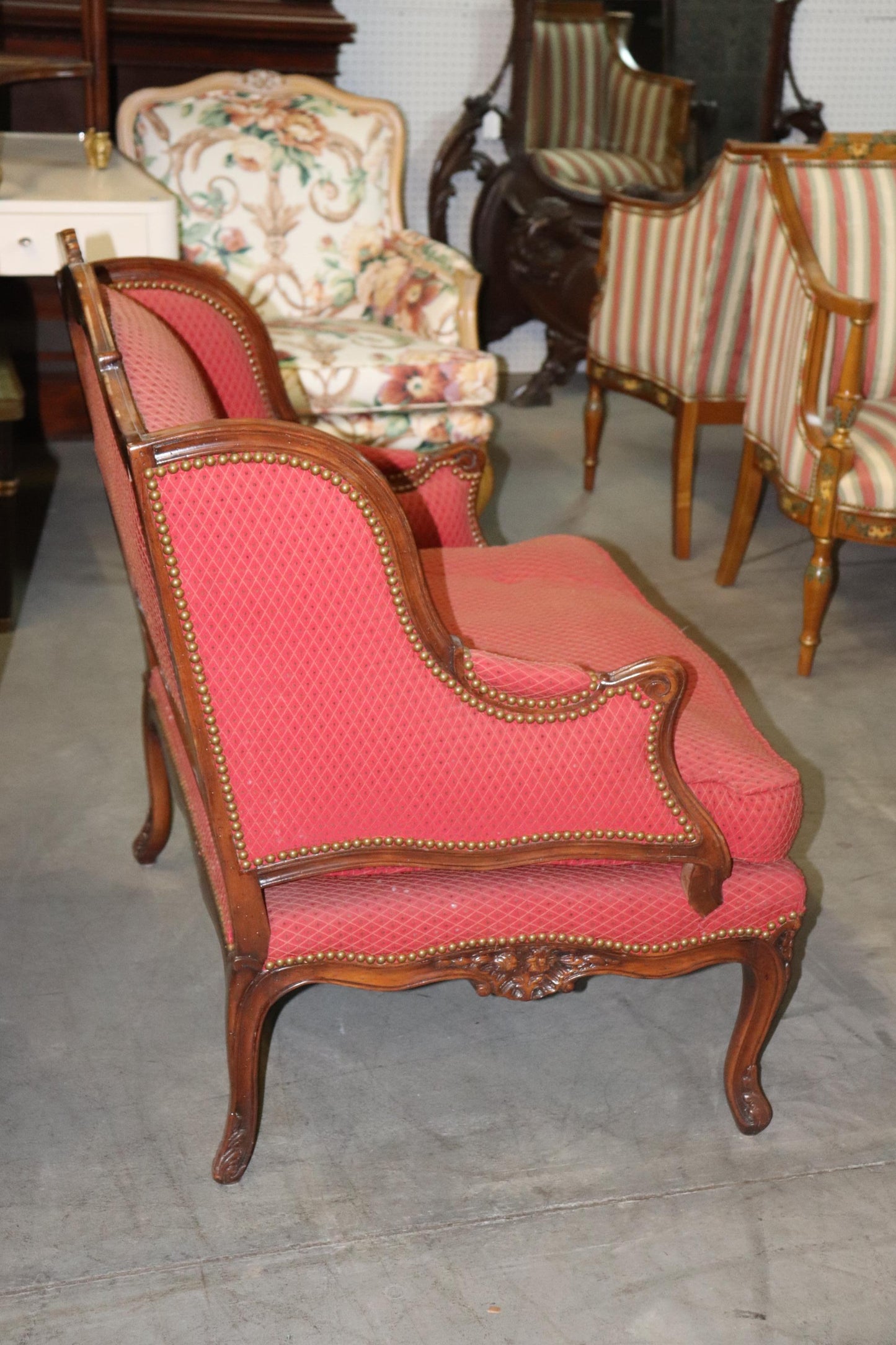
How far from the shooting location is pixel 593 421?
409cm

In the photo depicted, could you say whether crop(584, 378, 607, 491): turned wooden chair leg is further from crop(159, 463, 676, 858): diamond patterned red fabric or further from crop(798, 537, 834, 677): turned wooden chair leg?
crop(159, 463, 676, 858): diamond patterned red fabric

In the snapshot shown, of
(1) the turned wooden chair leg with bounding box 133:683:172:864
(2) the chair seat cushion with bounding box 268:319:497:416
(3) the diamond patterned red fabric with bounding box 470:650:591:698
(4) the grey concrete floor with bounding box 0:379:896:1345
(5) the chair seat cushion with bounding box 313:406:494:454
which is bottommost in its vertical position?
(4) the grey concrete floor with bounding box 0:379:896:1345

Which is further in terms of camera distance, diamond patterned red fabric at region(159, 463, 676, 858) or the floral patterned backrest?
the floral patterned backrest

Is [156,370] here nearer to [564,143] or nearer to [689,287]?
[689,287]

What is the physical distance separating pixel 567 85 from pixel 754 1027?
3754mm

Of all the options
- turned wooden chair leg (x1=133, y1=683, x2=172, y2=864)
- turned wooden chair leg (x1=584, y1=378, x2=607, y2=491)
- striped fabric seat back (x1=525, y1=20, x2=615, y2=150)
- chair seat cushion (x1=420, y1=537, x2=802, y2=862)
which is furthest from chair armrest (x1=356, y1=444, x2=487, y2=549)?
striped fabric seat back (x1=525, y1=20, x2=615, y2=150)

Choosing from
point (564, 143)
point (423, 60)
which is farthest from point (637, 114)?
point (423, 60)

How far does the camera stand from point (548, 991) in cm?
163

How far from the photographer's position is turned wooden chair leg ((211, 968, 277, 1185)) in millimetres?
1539

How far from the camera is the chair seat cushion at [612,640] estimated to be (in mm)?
1621

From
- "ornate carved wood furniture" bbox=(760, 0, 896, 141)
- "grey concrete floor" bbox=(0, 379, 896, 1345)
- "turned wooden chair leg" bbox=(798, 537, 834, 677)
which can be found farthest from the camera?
"ornate carved wood furniture" bbox=(760, 0, 896, 141)

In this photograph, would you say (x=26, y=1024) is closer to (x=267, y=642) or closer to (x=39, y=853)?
(x=39, y=853)

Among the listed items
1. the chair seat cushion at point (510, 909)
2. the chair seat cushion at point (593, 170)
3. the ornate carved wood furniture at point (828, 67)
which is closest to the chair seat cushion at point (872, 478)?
the chair seat cushion at point (510, 909)

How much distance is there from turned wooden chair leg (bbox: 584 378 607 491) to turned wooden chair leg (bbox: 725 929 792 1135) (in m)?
2.61
